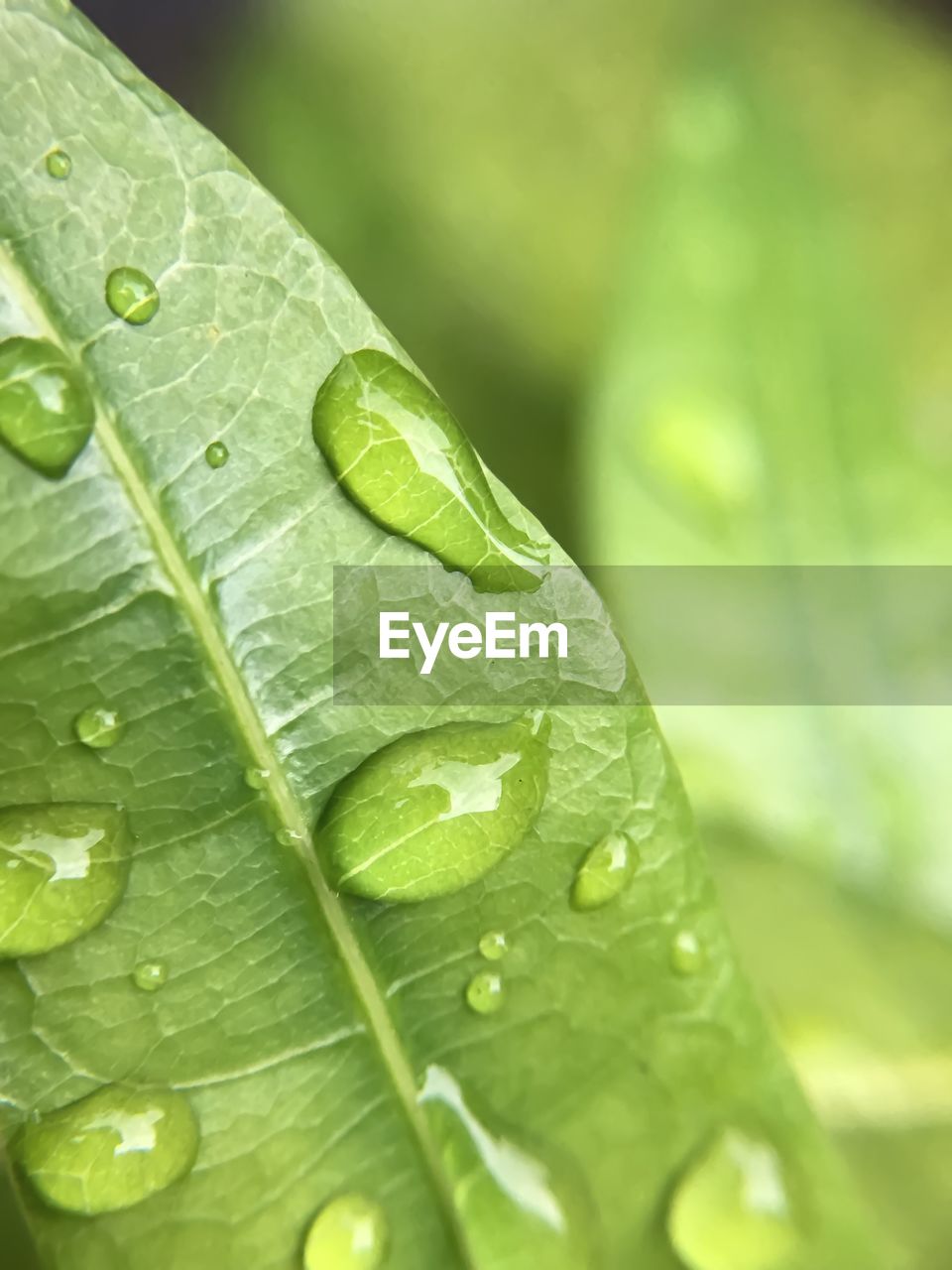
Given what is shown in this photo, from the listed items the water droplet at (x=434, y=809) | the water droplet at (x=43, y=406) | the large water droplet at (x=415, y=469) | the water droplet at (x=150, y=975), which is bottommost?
the water droplet at (x=150, y=975)

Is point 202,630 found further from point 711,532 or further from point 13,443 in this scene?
point 711,532

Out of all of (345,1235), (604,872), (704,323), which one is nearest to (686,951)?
(604,872)

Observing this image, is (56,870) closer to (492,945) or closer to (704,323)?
(492,945)

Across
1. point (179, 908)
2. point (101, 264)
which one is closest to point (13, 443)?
point (101, 264)

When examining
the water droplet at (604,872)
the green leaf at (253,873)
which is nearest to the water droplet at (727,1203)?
the green leaf at (253,873)

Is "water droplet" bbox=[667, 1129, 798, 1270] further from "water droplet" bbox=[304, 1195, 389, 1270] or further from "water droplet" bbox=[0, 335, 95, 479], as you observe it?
"water droplet" bbox=[0, 335, 95, 479]

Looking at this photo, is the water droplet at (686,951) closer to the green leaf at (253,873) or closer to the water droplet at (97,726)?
the green leaf at (253,873)
